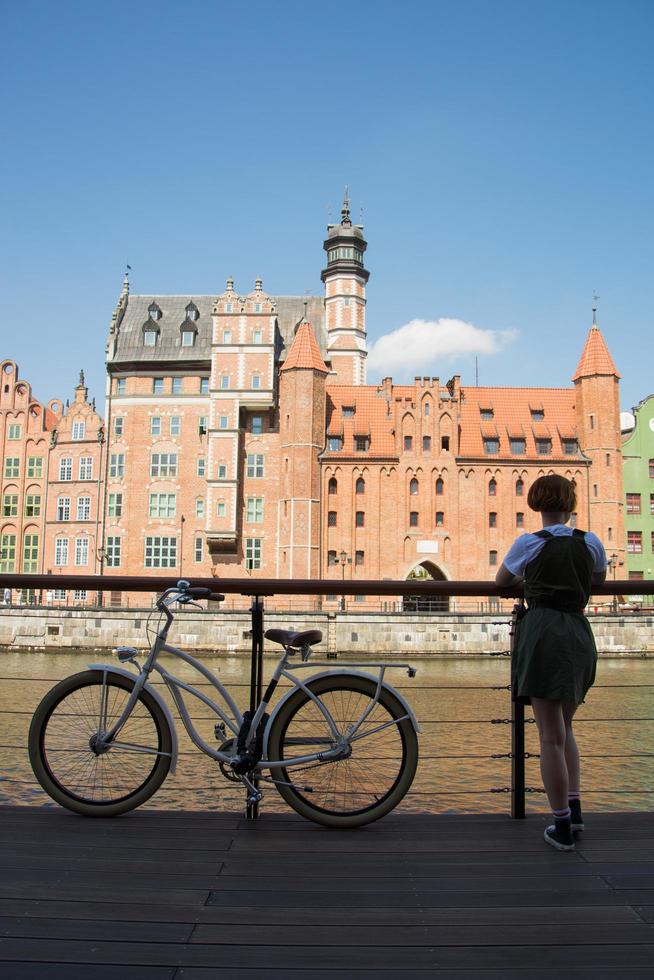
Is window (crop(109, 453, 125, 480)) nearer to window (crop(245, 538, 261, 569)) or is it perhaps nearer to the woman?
window (crop(245, 538, 261, 569))

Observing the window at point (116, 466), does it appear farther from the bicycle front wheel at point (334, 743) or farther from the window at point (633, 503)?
the bicycle front wheel at point (334, 743)

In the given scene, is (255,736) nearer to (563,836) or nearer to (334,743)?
(334,743)

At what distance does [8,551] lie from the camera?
50844mm

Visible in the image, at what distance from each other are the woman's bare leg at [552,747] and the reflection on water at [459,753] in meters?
0.28

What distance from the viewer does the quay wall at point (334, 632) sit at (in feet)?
117

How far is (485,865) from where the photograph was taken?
3.39m

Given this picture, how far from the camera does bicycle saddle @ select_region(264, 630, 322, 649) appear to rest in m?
4.07

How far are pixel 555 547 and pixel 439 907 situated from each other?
62.6 inches

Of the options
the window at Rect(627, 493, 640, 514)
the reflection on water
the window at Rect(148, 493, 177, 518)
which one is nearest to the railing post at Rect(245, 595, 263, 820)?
the reflection on water

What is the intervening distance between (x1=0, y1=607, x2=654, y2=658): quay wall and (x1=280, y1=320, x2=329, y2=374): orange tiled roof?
14.9 m

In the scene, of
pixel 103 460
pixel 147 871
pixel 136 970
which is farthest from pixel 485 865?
pixel 103 460

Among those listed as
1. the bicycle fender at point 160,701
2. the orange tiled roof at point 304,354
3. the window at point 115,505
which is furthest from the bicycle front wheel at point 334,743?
the window at point 115,505

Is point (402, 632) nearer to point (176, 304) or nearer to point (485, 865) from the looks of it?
point (176, 304)

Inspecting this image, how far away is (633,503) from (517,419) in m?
7.93
